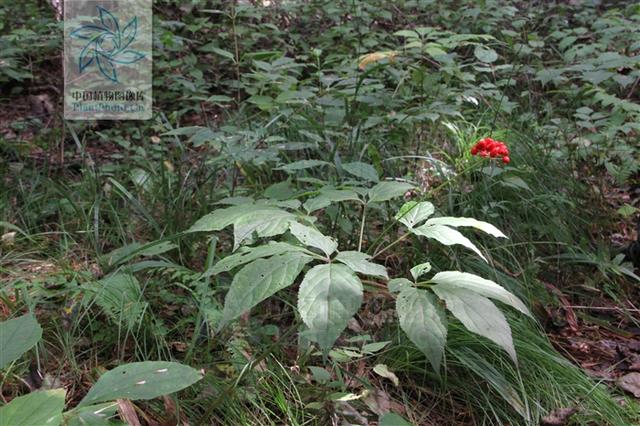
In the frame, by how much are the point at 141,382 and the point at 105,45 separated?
11.0ft

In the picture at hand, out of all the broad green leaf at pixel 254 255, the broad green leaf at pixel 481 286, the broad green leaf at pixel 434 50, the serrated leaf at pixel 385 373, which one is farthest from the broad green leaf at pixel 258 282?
the broad green leaf at pixel 434 50

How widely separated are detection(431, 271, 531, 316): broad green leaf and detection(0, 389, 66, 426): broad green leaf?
69 centimetres

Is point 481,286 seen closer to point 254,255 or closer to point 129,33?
point 254,255

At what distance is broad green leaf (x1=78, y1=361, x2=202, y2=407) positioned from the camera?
93cm

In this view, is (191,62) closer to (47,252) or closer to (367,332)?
(47,252)

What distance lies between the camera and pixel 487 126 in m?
3.05

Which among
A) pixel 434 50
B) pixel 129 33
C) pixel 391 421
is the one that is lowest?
pixel 391 421

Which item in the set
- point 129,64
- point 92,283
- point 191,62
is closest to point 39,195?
point 92,283

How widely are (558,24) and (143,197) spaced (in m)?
4.13

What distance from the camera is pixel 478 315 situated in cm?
101

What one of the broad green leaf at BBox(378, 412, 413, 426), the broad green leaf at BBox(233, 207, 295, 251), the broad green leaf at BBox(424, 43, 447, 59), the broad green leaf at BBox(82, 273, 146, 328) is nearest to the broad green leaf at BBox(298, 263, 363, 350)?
the broad green leaf at BBox(233, 207, 295, 251)

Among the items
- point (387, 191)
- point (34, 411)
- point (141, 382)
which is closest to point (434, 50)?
point (387, 191)

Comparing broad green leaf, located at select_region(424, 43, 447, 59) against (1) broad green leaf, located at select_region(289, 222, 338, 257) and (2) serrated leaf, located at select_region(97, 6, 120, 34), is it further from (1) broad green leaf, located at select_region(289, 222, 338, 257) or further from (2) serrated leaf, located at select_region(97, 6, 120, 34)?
(2) serrated leaf, located at select_region(97, 6, 120, 34)

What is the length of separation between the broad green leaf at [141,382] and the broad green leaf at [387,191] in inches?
Result: 25.1
